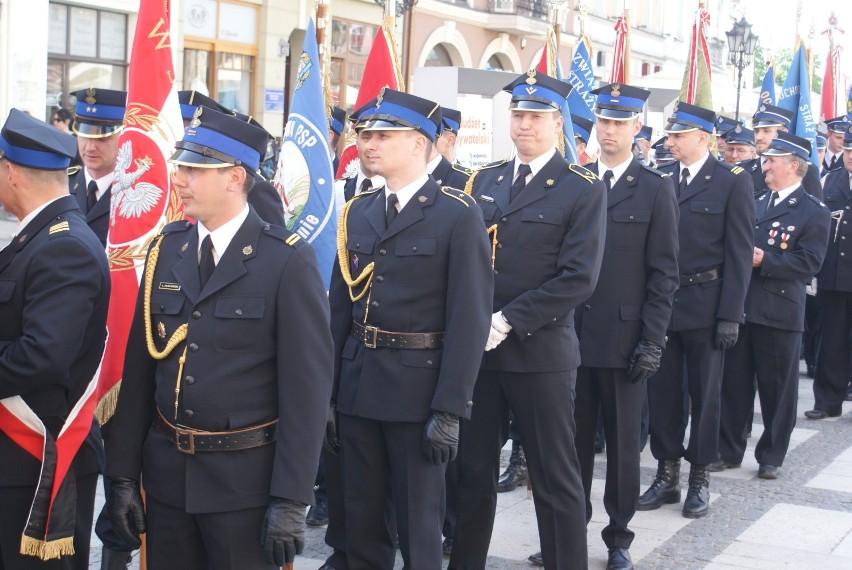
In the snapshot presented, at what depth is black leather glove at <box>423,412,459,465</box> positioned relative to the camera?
4.33 m

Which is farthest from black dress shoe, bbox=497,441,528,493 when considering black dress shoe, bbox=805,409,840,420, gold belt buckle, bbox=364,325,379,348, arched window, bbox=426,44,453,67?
arched window, bbox=426,44,453,67

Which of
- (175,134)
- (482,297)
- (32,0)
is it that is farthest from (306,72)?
(32,0)

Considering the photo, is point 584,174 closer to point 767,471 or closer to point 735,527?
point 735,527

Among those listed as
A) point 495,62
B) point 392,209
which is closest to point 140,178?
point 392,209

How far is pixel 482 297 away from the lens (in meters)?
4.45

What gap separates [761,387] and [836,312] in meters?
2.43

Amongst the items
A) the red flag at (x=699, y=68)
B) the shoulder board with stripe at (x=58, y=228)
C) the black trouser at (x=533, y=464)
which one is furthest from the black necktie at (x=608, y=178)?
the red flag at (x=699, y=68)

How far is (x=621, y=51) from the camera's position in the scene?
429 inches

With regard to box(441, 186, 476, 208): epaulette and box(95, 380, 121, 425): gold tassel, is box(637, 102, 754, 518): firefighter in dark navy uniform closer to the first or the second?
box(441, 186, 476, 208): epaulette

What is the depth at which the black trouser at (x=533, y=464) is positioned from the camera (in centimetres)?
505

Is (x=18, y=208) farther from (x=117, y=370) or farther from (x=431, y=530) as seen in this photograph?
(x=431, y=530)

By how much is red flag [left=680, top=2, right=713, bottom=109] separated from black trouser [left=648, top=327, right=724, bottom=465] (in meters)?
4.41

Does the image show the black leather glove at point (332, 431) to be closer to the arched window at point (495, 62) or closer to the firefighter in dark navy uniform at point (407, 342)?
the firefighter in dark navy uniform at point (407, 342)

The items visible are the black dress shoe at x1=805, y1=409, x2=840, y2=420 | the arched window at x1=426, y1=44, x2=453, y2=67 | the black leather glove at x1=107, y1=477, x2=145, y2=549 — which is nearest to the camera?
the black leather glove at x1=107, y1=477, x2=145, y2=549
